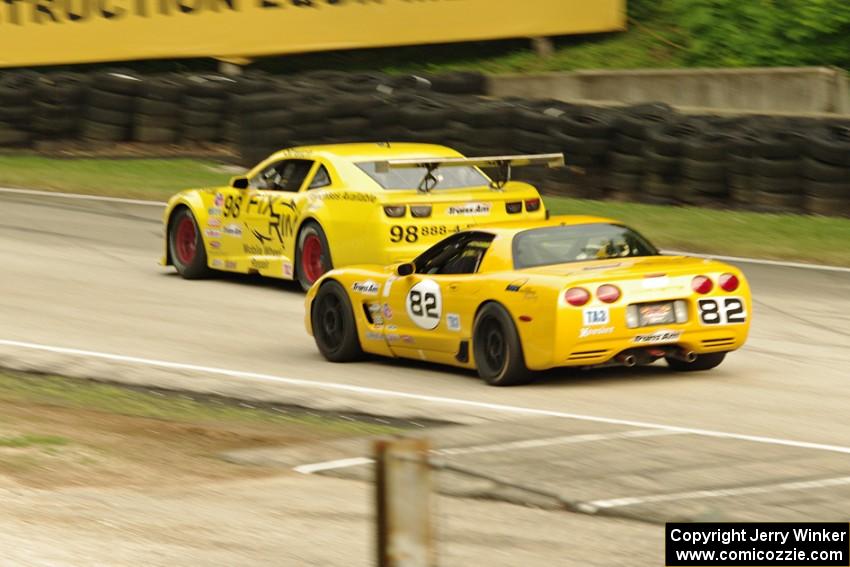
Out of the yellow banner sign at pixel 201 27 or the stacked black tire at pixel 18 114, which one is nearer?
the stacked black tire at pixel 18 114

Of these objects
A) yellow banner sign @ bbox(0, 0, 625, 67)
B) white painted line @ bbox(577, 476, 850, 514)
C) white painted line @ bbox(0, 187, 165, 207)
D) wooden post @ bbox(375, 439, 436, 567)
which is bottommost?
white painted line @ bbox(577, 476, 850, 514)

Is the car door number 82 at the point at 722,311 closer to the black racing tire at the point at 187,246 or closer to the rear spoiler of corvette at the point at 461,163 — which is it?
the rear spoiler of corvette at the point at 461,163

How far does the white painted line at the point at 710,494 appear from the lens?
7.33 m

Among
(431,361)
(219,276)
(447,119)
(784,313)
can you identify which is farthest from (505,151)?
(431,361)

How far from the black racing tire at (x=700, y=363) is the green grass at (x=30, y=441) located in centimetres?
452

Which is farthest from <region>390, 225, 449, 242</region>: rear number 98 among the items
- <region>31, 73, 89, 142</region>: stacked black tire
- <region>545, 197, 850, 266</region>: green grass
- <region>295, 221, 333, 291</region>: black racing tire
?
<region>31, 73, 89, 142</region>: stacked black tire

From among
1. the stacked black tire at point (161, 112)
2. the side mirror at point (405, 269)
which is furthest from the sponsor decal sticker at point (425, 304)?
the stacked black tire at point (161, 112)

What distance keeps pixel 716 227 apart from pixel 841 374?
7.99 metres

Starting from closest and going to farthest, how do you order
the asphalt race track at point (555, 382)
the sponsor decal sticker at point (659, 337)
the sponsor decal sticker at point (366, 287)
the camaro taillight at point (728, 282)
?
the asphalt race track at point (555, 382) → the sponsor decal sticker at point (659, 337) → the camaro taillight at point (728, 282) → the sponsor decal sticker at point (366, 287)

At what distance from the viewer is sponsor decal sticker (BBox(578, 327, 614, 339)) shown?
10.7 metres

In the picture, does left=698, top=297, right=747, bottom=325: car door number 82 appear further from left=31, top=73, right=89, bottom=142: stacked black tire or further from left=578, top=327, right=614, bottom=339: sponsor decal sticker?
left=31, top=73, right=89, bottom=142: stacked black tire

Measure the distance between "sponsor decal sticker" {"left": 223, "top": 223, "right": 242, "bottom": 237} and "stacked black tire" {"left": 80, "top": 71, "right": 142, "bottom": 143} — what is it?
9862mm

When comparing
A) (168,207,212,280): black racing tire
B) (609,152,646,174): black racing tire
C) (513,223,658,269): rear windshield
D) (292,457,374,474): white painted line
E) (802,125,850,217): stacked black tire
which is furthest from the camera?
(609,152,646,174): black racing tire

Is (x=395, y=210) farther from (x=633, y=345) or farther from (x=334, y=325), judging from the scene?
(x=633, y=345)
